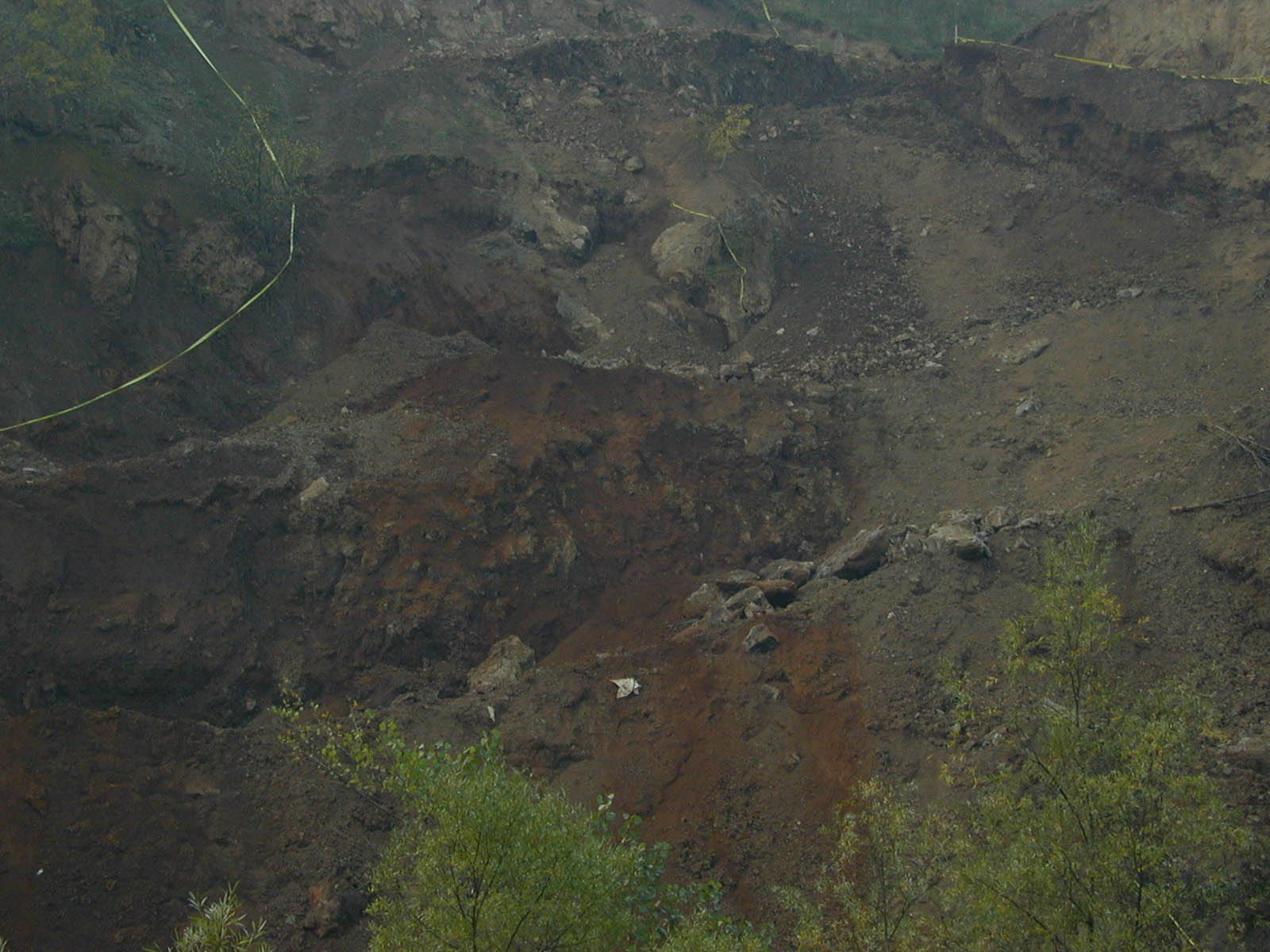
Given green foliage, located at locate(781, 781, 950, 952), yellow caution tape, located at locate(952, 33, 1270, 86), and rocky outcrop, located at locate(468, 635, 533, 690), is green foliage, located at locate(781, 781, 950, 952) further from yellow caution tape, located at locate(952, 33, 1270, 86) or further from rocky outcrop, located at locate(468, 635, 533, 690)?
yellow caution tape, located at locate(952, 33, 1270, 86)

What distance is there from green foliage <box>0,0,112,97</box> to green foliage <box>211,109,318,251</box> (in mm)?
2860

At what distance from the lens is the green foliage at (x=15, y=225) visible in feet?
57.0

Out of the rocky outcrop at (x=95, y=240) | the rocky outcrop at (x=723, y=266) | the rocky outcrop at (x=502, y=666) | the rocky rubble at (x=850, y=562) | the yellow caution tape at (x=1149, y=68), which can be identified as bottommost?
the rocky rubble at (x=850, y=562)

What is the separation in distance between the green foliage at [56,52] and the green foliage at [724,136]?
15.8 m

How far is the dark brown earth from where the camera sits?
11578 millimetres

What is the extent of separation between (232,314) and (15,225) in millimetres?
4067

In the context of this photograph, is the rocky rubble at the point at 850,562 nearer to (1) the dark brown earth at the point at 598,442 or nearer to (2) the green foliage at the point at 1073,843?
(1) the dark brown earth at the point at 598,442

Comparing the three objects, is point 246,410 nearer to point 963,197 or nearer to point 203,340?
point 203,340

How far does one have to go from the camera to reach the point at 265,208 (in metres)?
20.5

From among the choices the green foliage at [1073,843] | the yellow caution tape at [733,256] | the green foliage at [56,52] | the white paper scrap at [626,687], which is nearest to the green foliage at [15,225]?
the green foliage at [56,52]

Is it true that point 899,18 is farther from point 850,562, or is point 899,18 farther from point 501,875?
point 501,875

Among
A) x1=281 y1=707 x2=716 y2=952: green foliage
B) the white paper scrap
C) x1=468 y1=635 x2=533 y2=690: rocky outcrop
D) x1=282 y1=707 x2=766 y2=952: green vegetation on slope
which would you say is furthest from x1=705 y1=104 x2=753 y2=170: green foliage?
x1=281 y1=707 x2=716 y2=952: green foliage

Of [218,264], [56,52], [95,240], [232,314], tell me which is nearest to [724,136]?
[218,264]

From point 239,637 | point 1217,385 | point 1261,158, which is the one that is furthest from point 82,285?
point 1261,158
